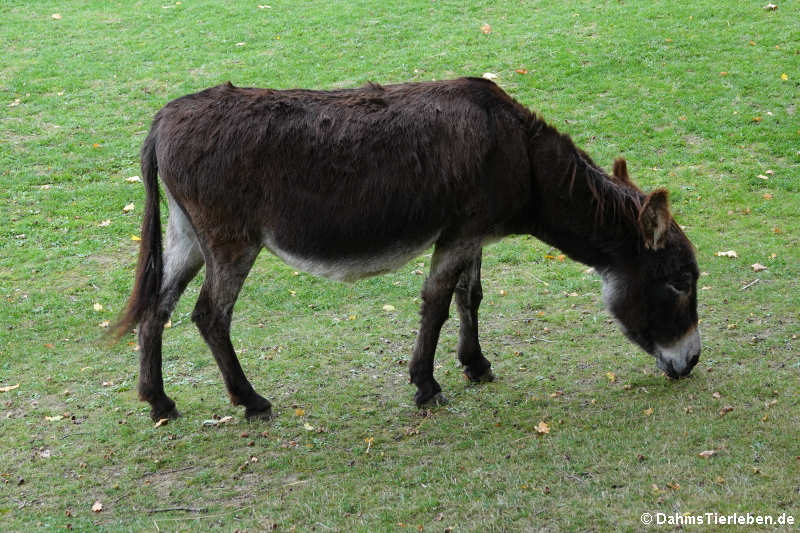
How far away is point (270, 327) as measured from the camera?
8.34 metres

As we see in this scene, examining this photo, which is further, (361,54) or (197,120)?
(361,54)

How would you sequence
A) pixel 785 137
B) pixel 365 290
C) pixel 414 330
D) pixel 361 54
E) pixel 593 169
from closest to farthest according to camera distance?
pixel 593 169 → pixel 414 330 → pixel 365 290 → pixel 785 137 → pixel 361 54

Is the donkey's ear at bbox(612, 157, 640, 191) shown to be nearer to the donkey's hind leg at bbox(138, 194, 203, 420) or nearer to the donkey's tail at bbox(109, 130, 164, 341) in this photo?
the donkey's hind leg at bbox(138, 194, 203, 420)

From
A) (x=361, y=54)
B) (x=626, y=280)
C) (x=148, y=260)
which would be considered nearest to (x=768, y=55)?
(x=361, y=54)

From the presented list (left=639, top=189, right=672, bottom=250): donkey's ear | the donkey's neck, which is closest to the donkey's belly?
the donkey's neck

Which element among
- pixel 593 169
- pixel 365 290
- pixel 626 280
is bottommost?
pixel 365 290

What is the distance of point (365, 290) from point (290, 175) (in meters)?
3.19

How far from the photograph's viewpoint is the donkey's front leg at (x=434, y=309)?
6.22m

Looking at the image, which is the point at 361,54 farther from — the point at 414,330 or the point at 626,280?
the point at 626,280

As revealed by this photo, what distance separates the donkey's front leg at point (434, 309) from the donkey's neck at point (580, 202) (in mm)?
642


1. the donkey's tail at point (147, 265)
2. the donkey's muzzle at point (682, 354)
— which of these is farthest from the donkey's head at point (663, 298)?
the donkey's tail at point (147, 265)

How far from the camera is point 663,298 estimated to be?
6.30 meters

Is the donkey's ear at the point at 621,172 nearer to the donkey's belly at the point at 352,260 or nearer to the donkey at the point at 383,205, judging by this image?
the donkey at the point at 383,205

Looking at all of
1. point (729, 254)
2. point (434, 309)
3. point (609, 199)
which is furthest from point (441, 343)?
point (729, 254)
